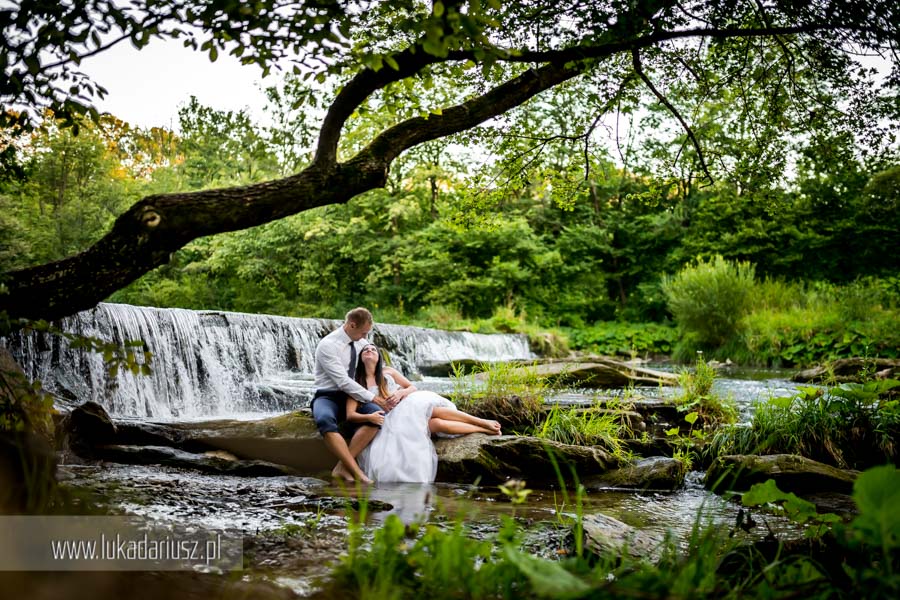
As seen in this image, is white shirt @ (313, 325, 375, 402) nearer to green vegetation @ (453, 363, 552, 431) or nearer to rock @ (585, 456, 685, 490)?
green vegetation @ (453, 363, 552, 431)

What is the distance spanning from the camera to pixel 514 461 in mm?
5211

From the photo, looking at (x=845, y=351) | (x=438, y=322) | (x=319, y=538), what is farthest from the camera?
(x=438, y=322)

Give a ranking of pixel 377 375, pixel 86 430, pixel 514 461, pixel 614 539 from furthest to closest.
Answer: pixel 377 375 < pixel 86 430 < pixel 514 461 < pixel 614 539

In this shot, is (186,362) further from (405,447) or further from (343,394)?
(405,447)

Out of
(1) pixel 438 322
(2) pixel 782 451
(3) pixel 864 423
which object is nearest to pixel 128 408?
(2) pixel 782 451

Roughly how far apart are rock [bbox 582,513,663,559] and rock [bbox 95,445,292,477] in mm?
2954

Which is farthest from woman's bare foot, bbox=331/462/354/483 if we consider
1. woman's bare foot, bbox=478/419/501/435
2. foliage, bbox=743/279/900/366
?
foliage, bbox=743/279/900/366

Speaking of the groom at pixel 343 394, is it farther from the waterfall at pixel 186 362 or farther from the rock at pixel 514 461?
the waterfall at pixel 186 362

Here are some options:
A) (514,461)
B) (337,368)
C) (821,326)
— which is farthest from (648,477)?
(821,326)

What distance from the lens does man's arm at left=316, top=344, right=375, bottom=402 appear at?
5312 millimetres

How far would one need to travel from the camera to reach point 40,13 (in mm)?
3133

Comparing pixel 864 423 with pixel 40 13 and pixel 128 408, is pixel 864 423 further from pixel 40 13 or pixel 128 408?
pixel 128 408

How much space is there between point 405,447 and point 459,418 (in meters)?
0.65

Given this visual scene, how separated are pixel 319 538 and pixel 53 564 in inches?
45.4
